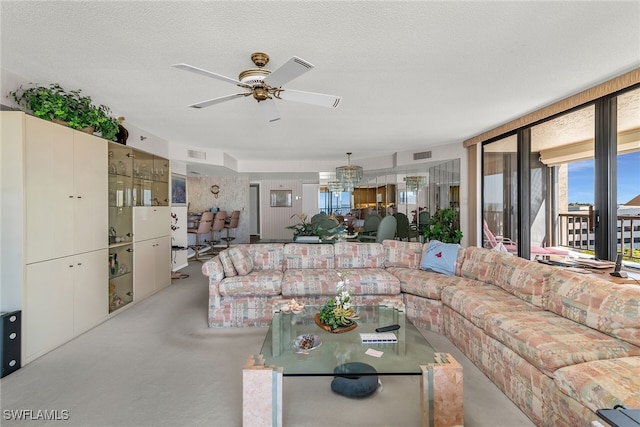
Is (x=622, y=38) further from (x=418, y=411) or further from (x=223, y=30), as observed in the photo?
(x=418, y=411)

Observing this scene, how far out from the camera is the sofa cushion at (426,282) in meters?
3.20

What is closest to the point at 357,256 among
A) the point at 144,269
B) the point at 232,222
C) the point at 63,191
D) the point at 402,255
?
the point at 402,255

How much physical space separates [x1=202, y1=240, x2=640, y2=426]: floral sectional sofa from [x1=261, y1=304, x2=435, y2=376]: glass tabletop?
0.60 m

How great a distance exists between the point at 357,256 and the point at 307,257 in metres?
0.68

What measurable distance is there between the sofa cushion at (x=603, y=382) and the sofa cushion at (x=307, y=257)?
2728mm

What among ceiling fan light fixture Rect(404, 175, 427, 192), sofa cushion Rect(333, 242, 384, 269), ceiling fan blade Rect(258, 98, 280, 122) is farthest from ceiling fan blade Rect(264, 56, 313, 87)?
ceiling fan light fixture Rect(404, 175, 427, 192)

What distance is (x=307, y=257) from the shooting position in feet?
13.4

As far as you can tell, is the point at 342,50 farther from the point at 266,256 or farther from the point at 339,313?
the point at 266,256

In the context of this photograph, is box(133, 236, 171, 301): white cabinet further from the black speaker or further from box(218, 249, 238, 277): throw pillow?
the black speaker

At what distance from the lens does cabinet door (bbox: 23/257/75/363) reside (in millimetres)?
2570

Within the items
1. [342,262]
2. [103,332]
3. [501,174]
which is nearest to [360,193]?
[501,174]

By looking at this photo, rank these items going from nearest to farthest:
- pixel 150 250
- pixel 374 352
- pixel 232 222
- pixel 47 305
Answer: pixel 374 352
pixel 47 305
pixel 150 250
pixel 232 222

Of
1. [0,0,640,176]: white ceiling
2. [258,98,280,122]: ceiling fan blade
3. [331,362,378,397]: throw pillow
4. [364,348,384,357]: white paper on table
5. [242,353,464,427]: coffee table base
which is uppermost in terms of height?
[0,0,640,176]: white ceiling

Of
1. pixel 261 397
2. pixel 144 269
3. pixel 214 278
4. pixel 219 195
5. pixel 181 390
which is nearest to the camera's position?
pixel 261 397
